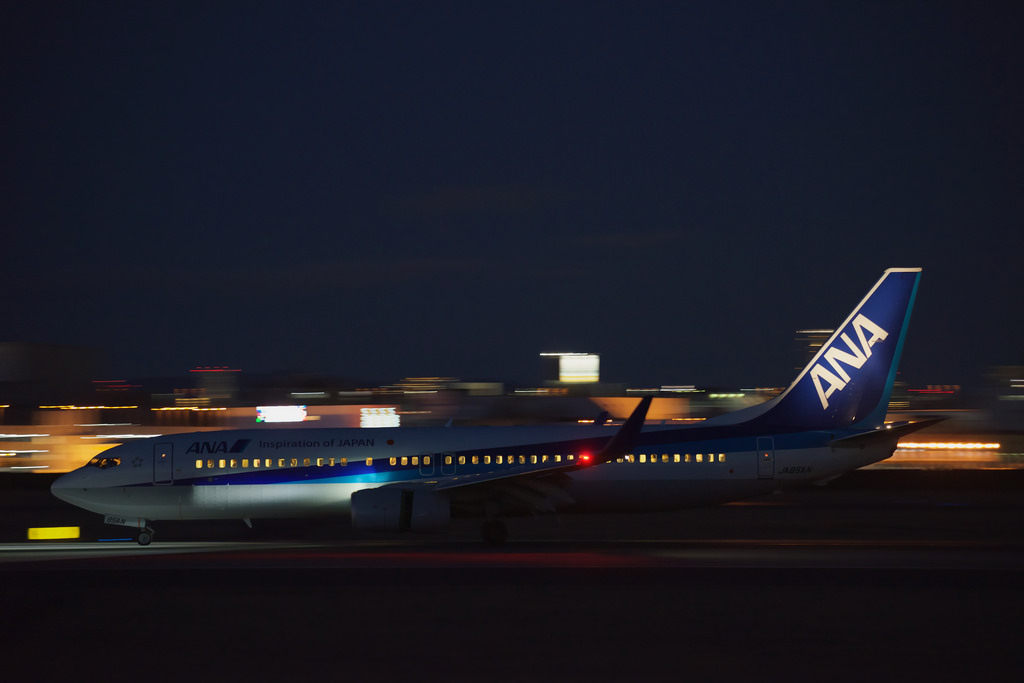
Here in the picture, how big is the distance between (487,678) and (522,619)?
9.24 feet

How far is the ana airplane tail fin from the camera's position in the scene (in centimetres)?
2225

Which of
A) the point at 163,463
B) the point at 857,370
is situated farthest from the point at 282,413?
the point at 857,370

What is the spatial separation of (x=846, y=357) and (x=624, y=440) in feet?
21.3

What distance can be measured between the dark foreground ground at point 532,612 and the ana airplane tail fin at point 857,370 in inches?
117

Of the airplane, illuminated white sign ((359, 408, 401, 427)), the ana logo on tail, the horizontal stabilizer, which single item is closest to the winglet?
the airplane

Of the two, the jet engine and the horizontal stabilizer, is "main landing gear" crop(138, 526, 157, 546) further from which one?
the horizontal stabilizer

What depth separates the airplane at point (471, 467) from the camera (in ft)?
69.8

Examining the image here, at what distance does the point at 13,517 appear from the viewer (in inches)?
1110

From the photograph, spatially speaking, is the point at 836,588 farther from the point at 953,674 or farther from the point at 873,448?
the point at 873,448

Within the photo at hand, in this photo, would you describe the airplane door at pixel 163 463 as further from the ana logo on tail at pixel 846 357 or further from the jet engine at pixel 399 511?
the ana logo on tail at pixel 846 357

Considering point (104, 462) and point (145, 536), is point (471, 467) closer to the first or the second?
point (145, 536)

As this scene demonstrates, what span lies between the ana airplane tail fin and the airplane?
125 millimetres

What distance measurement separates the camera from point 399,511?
19.9 m

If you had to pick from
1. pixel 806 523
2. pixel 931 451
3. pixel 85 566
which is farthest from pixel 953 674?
pixel 931 451
